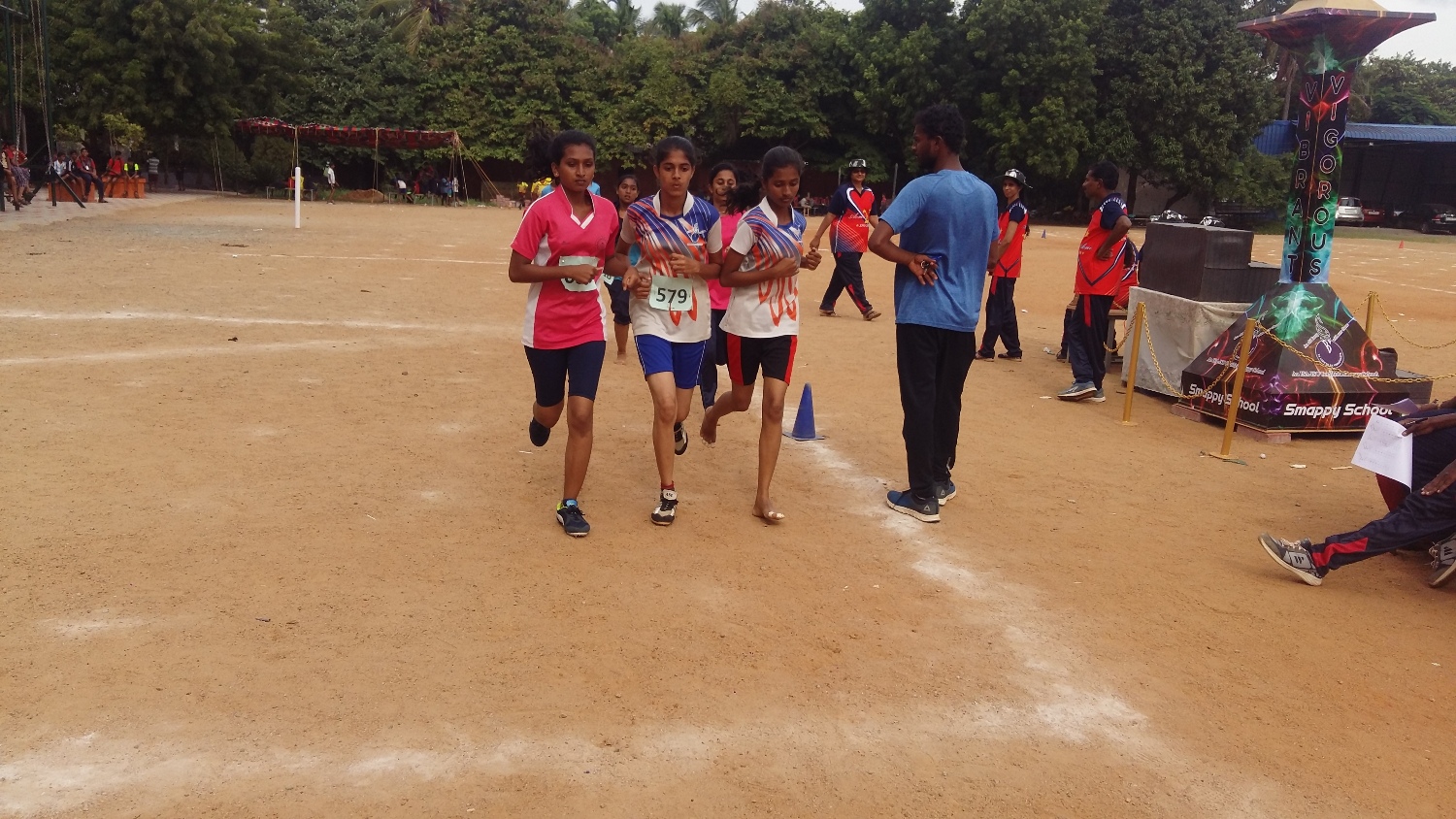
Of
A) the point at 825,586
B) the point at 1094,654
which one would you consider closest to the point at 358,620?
the point at 825,586

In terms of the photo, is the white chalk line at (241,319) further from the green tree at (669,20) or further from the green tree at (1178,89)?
the green tree at (669,20)

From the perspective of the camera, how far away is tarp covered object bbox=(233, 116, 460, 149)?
38375 millimetres

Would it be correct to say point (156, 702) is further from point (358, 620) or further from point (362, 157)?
point (362, 157)

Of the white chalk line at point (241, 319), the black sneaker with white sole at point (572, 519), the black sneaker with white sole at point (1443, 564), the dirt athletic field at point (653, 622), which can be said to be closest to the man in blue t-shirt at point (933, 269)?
the dirt athletic field at point (653, 622)

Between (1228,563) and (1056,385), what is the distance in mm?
4588

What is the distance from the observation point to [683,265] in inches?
199

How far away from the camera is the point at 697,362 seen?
5.44 meters

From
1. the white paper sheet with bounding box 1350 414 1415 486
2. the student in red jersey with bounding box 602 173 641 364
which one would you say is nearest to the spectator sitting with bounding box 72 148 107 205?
the student in red jersey with bounding box 602 173 641 364

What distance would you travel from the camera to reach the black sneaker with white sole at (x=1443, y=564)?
194 inches

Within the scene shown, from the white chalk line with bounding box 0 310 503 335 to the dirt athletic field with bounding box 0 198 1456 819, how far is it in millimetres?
2210

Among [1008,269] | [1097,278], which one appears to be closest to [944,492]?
[1097,278]

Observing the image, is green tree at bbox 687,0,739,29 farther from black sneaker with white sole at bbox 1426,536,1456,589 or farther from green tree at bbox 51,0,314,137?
black sneaker with white sole at bbox 1426,536,1456,589

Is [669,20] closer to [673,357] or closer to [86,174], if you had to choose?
[86,174]

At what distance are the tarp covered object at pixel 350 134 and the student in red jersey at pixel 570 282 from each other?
113 feet
